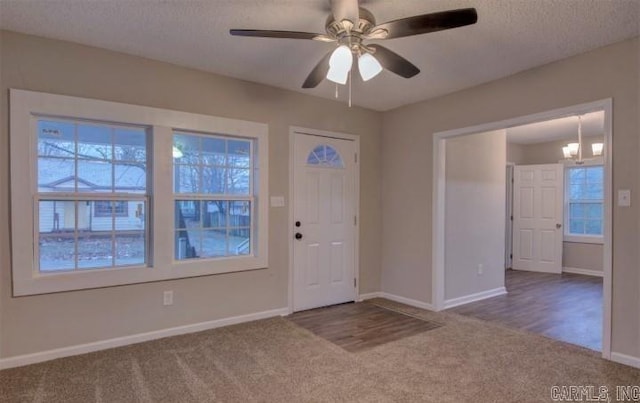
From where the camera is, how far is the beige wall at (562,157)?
20.6 feet

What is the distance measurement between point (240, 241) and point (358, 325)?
4.94 feet

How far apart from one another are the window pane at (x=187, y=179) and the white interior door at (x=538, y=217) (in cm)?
599

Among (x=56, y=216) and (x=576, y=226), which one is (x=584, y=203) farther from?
(x=56, y=216)

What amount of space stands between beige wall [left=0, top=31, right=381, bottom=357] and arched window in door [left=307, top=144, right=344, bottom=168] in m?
0.27

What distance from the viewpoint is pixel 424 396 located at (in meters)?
2.28

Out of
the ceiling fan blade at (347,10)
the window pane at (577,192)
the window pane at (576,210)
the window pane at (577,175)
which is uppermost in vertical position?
the ceiling fan blade at (347,10)

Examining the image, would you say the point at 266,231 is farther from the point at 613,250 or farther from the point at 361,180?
the point at 613,250

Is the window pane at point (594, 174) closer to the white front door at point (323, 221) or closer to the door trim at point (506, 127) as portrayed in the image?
the door trim at point (506, 127)

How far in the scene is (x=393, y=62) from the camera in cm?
238

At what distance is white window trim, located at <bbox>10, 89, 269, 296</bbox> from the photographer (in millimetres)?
2652

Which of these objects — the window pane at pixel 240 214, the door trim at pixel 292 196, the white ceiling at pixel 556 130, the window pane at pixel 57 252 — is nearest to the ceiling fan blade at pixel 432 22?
the door trim at pixel 292 196

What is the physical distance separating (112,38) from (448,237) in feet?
12.9

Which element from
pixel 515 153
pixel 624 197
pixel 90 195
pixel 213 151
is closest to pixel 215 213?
pixel 213 151

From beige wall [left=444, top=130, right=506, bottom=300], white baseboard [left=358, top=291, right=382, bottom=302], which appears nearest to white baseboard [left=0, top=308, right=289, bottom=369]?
white baseboard [left=358, top=291, right=382, bottom=302]
